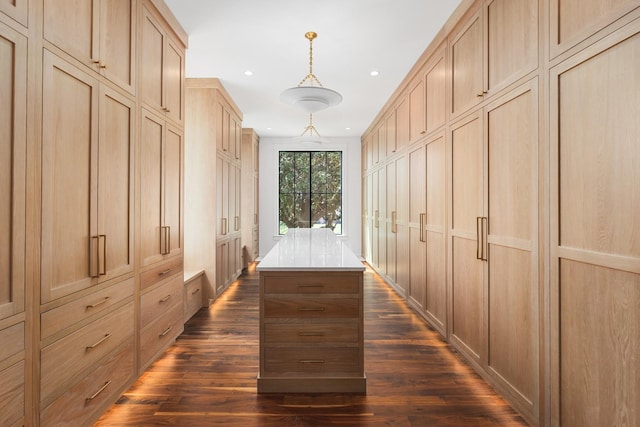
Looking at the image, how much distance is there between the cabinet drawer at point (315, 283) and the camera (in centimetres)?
221

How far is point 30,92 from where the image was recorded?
1422mm

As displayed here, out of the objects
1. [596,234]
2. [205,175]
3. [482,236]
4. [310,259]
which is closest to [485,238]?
[482,236]

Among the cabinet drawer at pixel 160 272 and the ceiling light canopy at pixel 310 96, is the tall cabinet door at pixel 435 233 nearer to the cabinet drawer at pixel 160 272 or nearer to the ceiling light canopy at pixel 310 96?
the ceiling light canopy at pixel 310 96

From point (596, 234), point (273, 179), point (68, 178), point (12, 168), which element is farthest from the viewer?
point (273, 179)

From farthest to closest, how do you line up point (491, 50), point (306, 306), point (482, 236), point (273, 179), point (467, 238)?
point (273, 179) < point (467, 238) < point (482, 236) < point (491, 50) < point (306, 306)

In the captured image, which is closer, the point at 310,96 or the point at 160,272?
the point at 160,272

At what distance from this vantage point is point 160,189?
2740mm

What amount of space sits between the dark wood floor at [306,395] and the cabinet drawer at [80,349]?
1.36 feet

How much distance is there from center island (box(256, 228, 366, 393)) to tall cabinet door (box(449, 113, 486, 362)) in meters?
0.96

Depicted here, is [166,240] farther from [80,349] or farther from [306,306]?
[306,306]

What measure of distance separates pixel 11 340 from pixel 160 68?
217 centimetres

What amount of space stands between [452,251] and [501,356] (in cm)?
99

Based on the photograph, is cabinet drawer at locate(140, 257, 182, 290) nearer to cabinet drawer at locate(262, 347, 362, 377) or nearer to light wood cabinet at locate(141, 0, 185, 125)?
cabinet drawer at locate(262, 347, 362, 377)

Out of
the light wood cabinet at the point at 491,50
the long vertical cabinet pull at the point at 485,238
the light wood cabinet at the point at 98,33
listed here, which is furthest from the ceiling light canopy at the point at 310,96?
the long vertical cabinet pull at the point at 485,238
